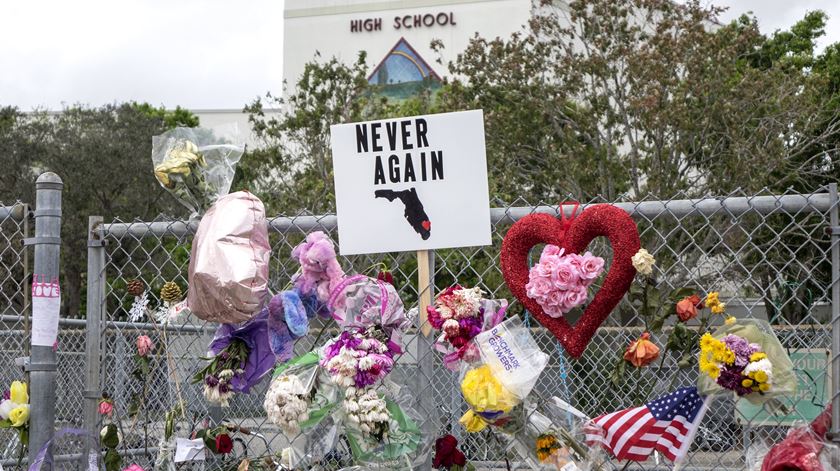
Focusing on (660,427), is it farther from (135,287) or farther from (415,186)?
(135,287)

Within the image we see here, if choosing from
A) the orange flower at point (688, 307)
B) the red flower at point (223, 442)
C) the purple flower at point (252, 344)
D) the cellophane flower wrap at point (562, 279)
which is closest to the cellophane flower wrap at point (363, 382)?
the purple flower at point (252, 344)

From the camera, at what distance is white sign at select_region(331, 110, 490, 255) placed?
3.04 metres

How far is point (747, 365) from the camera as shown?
261 centimetres

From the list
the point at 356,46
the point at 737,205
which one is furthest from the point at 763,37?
the point at 356,46

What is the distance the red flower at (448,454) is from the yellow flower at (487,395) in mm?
315

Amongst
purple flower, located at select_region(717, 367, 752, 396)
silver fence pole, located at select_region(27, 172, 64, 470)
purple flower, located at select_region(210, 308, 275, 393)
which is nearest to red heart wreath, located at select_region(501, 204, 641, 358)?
purple flower, located at select_region(717, 367, 752, 396)

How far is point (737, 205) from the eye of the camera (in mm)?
2852

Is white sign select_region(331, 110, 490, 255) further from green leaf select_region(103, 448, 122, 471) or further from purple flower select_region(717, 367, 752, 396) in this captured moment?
green leaf select_region(103, 448, 122, 471)

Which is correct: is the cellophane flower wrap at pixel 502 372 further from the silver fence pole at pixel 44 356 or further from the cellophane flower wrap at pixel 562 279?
the silver fence pole at pixel 44 356

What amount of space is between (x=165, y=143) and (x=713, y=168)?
42.0ft

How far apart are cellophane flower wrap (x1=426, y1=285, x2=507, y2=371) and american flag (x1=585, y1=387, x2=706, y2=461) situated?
462 mm

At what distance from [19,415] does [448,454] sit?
1783 mm

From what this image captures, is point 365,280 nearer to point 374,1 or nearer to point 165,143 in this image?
point 165,143

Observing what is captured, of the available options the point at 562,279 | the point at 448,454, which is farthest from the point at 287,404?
the point at 562,279
